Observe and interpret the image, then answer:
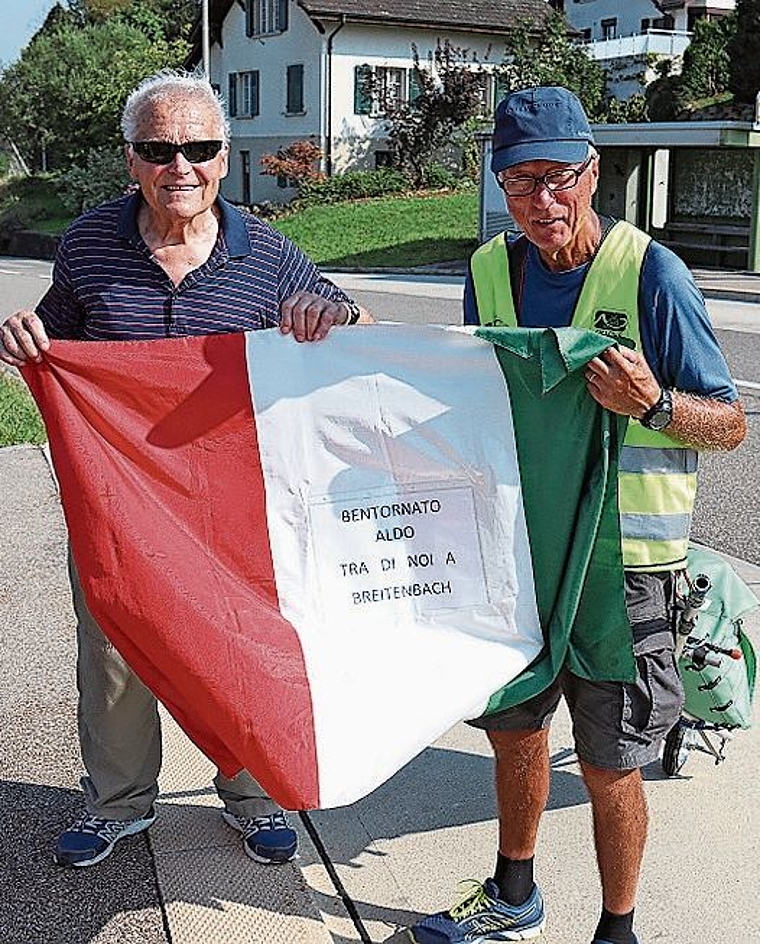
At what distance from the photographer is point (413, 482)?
3.33 meters

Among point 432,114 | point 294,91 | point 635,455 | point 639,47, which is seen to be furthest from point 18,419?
point 639,47

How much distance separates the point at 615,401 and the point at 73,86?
4891 cm

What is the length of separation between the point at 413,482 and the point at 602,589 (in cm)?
52

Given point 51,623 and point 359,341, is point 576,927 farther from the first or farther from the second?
point 51,623

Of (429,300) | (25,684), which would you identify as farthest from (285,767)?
(429,300)

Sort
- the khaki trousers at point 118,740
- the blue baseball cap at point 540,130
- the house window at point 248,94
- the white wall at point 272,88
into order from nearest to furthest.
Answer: the blue baseball cap at point 540,130, the khaki trousers at point 118,740, the white wall at point 272,88, the house window at point 248,94

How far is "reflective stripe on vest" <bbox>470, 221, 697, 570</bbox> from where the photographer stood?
3088mm

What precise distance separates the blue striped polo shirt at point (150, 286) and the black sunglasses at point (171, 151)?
21 centimetres

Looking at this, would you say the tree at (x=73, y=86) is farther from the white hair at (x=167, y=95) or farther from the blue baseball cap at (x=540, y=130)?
the blue baseball cap at (x=540, y=130)

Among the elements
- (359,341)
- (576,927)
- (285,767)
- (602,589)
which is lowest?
(576,927)

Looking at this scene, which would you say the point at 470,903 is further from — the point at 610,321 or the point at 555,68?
the point at 555,68

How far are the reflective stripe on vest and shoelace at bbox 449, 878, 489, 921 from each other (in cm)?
100

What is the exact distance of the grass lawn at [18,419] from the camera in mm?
10273

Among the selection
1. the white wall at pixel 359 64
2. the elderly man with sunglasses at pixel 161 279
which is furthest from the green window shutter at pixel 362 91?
the elderly man with sunglasses at pixel 161 279
